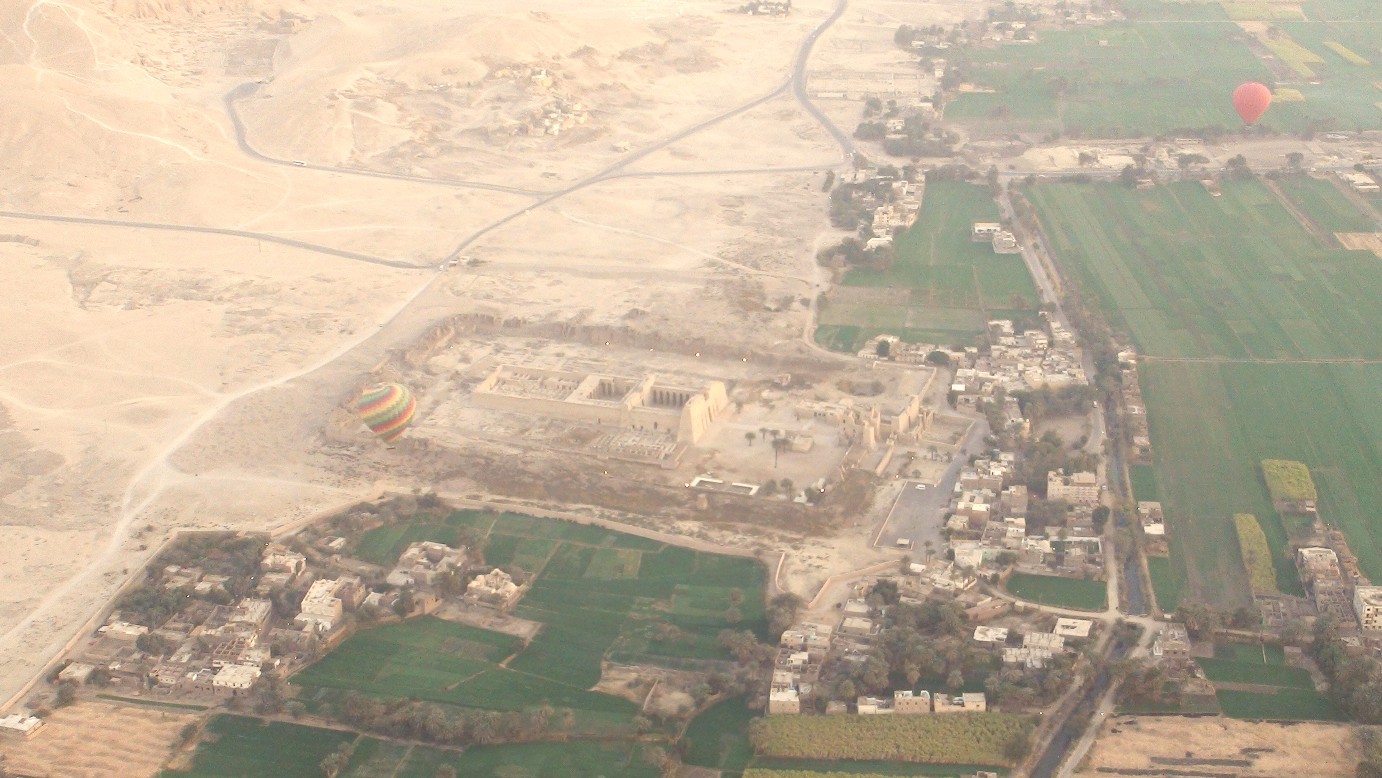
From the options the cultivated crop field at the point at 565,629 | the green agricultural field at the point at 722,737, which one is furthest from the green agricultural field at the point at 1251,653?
the green agricultural field at the point at 722,737

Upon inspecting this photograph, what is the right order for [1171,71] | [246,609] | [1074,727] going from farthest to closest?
[1171,71] → [246,609] → [1074,727]

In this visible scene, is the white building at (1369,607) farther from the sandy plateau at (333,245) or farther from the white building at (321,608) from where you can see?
the white building at (321,608)

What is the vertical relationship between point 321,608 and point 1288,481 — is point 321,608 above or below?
below

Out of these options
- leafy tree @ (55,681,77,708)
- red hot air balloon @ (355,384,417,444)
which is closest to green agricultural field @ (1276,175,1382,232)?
red hot air balloon @ (355,384,417,444)

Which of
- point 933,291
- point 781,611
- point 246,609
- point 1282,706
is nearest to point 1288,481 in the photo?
point 1282,706

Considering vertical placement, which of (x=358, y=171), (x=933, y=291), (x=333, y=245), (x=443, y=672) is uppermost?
(x=443, y=672)

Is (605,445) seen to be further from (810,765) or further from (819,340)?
(810,765)

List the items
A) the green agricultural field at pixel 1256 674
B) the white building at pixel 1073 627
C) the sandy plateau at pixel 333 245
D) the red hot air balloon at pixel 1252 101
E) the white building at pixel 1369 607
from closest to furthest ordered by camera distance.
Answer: the green agricultural field at pixel 1256 674 < the white building at pixel 1369 607 < the white building at pixel 1073 627 < the sandy plateau at pixel 333 245 < the red hot air balloon at pixel 1252 101

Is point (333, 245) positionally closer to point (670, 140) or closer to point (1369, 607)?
point (670, 140)

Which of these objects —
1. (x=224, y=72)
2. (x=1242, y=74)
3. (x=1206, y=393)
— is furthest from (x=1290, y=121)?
(x=224, y=72)
